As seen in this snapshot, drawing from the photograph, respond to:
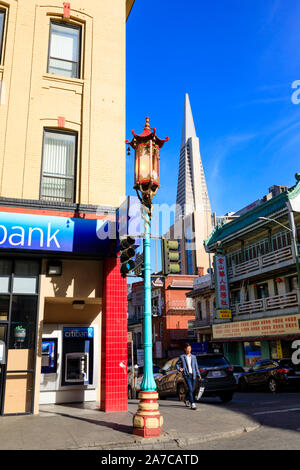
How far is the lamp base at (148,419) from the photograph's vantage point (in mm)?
7750

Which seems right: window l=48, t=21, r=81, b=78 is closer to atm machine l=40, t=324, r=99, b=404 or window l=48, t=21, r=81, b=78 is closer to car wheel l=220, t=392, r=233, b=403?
atm machine l=40, t=324, r=99, b=404

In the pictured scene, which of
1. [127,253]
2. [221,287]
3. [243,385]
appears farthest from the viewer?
[221,287]

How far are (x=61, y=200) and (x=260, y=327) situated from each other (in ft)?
72.5

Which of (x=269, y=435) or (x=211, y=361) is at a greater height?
(x=211, y=361)

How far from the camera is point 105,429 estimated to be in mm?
8461

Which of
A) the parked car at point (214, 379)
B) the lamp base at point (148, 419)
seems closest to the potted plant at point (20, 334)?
the lamp base at point (148, 419)

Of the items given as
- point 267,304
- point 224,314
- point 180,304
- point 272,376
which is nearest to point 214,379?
point 272,376

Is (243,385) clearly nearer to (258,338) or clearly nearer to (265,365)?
(265,365)

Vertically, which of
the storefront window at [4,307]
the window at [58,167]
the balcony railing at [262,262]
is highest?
the balcony railing at [262,262]

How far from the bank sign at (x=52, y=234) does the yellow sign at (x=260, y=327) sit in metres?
16.2

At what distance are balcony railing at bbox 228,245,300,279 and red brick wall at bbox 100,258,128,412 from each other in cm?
1969

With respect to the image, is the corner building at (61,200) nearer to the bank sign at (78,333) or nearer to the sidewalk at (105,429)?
the bank sign at (78,333)

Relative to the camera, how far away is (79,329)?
14.0 m

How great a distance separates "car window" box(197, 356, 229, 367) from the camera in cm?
1421
